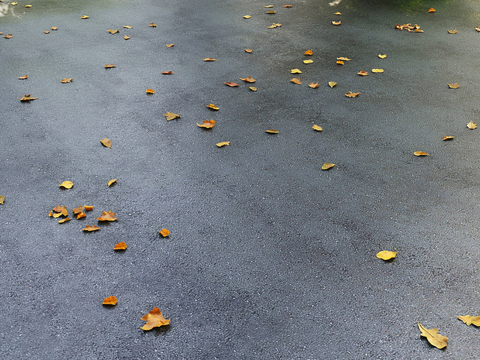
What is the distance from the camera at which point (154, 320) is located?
86.7 inches

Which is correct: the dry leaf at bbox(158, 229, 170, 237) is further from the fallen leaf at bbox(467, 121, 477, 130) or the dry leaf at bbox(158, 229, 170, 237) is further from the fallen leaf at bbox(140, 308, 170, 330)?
the fallen leaf at bbox(467, 121, 477, 130)

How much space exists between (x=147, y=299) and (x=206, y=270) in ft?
1.34

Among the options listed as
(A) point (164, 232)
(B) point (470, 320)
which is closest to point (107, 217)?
(A) point (164, 232)

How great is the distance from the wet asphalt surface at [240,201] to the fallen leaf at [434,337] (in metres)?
0.04

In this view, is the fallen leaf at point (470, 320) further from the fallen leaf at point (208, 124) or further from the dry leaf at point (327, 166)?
the fallen leaf at point (208, 124)

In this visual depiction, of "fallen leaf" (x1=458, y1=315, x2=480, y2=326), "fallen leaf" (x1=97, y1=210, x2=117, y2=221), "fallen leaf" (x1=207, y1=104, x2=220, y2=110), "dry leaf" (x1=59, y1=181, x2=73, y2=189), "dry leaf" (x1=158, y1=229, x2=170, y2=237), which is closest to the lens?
"fallen leaf" (x1=458, y1=315, x2=480, y2=326)

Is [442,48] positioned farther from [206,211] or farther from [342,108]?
[206,211]

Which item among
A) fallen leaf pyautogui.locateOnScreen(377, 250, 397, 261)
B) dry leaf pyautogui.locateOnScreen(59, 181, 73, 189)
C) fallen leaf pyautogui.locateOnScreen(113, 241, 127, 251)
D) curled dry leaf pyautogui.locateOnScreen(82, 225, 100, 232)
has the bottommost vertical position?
fallen leaf pyautogui.locateOnScreen(377, 250, 397, 261)

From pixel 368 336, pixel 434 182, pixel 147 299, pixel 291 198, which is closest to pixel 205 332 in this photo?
pixel 147 299

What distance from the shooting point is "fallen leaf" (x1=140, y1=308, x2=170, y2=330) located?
7.13ft

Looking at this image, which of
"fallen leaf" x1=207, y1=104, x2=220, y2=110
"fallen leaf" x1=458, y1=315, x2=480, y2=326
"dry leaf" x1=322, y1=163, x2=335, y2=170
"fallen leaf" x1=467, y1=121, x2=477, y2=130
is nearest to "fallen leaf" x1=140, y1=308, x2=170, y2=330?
"fallen leaf" x1=458, y1=315, x2=480, y2=326

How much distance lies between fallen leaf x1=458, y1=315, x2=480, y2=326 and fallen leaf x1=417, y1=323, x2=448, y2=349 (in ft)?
0.64

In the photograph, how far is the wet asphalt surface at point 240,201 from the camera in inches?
86.3

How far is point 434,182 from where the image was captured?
332cm
